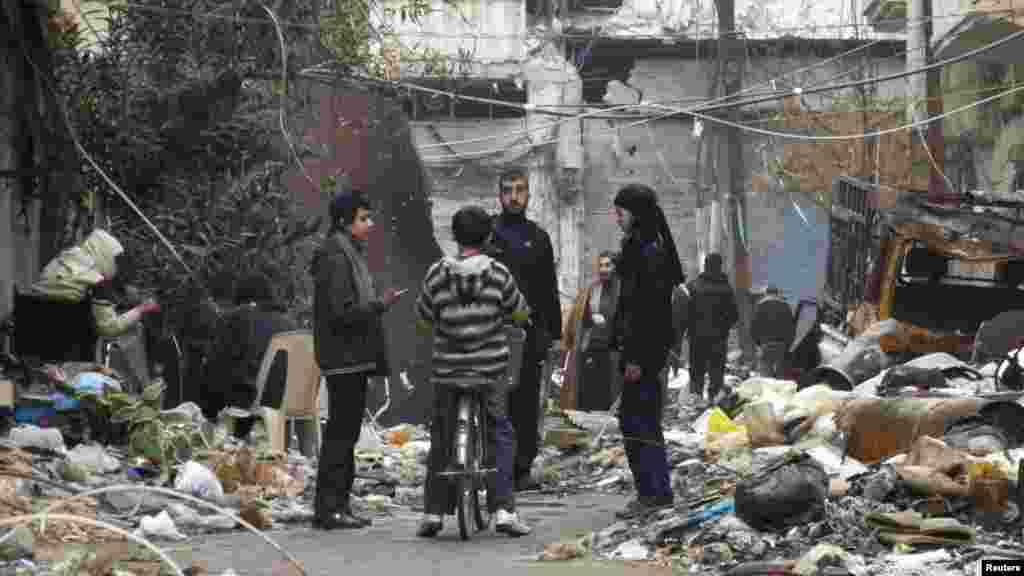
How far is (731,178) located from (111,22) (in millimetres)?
22276

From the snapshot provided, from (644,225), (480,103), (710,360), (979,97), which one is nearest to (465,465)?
(644,225)

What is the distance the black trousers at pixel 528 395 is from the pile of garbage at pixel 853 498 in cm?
101

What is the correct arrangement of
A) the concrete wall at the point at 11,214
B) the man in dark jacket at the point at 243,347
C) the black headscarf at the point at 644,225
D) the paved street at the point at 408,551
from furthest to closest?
the man in dark jacket at the point at 243,347 → the concrete wall at the point at 11,214 → the black headscarf at the point at 644,225 → the paved street at the point at 408,551

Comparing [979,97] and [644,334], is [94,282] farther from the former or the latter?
[979,97]

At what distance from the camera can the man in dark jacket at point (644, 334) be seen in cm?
1131

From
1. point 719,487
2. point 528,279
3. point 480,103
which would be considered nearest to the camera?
point 719,487

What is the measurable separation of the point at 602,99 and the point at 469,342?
1473 inches

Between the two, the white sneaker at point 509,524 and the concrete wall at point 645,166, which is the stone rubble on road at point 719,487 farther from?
the concrete wall at point 645,166

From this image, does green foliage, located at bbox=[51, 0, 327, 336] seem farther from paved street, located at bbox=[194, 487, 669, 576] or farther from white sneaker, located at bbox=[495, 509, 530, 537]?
white sneaker, located at bbox=[495, 509, 530, 537]

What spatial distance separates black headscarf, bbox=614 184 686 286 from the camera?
37.7ft

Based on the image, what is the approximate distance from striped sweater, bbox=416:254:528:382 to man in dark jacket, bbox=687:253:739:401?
13.7m

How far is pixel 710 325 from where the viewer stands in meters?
24.5

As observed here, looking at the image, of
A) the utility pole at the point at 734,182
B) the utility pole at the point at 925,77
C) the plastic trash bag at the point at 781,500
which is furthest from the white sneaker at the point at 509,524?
the utility pole at the point at 734,182

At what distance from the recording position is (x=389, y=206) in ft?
80.0
